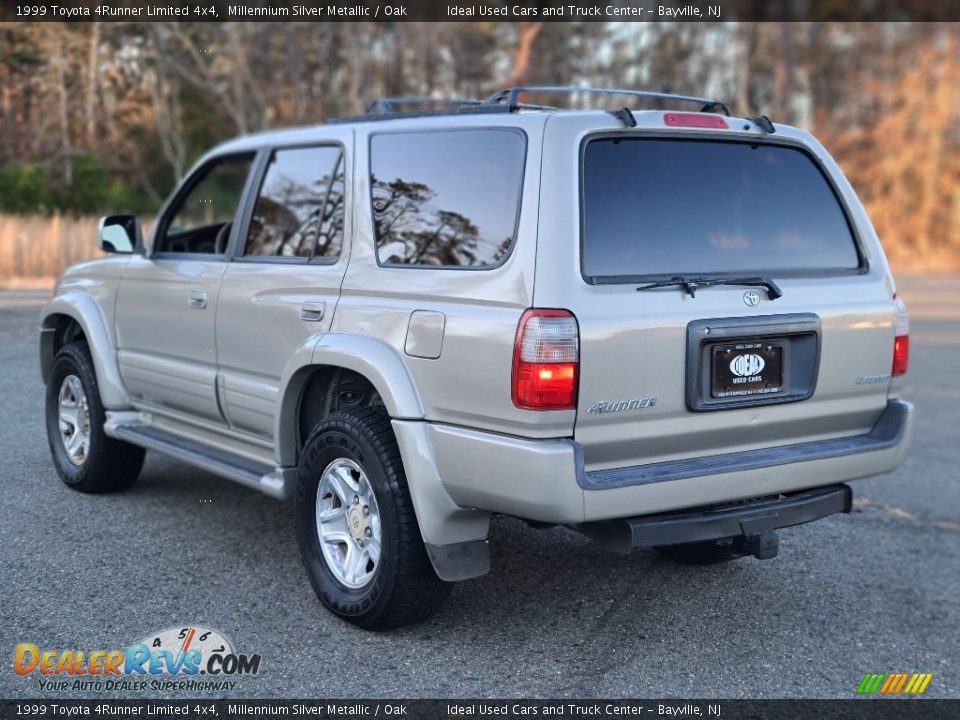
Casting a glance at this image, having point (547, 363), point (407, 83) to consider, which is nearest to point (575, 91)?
point (547, 363)

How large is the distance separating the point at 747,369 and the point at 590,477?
814 millimetres

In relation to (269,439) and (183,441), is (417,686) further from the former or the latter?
(183,441)

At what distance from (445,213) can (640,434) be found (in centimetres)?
117

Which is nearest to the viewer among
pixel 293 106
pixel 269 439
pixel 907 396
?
pixel 269 439

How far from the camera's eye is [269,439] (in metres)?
5.09

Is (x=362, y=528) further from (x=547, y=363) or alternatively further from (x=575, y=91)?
(x=575, y=91)

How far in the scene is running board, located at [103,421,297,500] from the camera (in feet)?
15.9

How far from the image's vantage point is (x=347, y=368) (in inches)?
174

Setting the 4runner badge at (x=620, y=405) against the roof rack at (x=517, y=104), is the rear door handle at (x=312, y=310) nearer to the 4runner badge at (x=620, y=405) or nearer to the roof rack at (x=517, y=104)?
the roof rack at (x=517, y=104)

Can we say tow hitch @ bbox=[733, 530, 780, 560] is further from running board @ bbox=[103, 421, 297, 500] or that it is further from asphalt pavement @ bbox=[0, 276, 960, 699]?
running board @ bbox=[103, 421, 297, 500]

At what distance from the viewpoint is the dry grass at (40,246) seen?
46.4 feet

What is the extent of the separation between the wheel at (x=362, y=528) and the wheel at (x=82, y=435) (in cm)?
193

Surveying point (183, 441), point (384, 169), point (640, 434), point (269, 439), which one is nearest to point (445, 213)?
point (384, 169)

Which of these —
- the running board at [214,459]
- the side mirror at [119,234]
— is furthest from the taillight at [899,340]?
the side mirror at [119,234]
